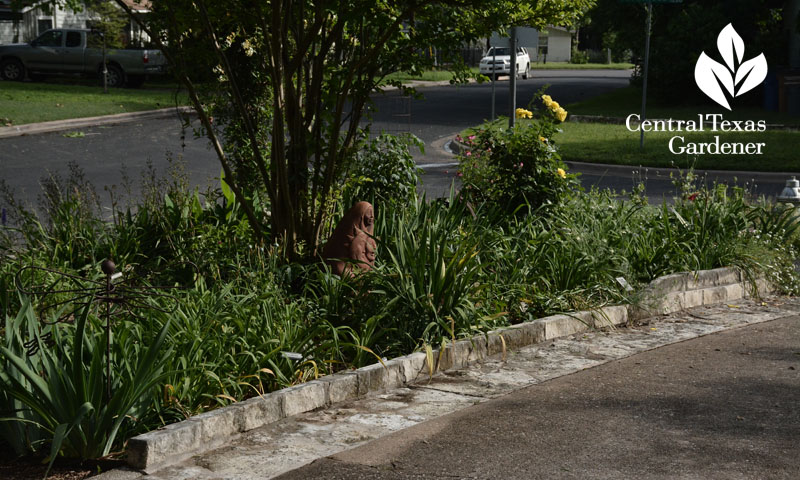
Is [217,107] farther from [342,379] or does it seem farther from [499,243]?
[342,379]

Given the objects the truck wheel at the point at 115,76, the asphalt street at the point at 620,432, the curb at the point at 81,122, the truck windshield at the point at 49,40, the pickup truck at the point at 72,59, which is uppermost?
the truck windshield at the point at 49,40

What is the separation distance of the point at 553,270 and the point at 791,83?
71.3 feet

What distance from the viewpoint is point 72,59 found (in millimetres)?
32281

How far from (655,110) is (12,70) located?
67.0 feet

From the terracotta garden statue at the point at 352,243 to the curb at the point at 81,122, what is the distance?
39.4 ft

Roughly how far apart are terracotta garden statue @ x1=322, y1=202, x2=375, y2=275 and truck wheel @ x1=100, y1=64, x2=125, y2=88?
87.2ft

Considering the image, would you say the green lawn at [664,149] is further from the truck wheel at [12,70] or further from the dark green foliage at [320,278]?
the truck wheel at [12,70]

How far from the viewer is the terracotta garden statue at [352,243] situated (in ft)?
23.9

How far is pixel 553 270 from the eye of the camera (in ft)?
25.5

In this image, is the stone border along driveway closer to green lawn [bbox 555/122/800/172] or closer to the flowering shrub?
the flowering shrub

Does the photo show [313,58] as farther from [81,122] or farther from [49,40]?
[49,40]

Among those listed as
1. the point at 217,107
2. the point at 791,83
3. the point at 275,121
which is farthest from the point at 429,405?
the point at 791,83

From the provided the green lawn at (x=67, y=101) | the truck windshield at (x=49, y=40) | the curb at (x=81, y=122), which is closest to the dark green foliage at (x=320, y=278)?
the curb at (x=81, y=122)

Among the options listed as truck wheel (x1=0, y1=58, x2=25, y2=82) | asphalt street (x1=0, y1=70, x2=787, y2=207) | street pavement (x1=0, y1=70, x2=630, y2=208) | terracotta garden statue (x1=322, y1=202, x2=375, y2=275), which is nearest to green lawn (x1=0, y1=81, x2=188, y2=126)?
street pavement (x1=0, y1=70, x2=630, y2=208)
